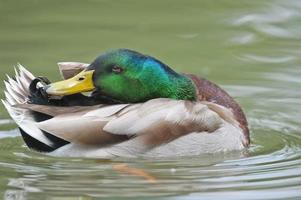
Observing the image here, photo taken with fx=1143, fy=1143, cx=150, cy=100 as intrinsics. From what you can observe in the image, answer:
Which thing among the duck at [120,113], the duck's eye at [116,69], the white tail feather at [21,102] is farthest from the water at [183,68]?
the duck's eye at [116,69]

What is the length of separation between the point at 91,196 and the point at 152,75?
5.06 feet

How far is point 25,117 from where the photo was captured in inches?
304

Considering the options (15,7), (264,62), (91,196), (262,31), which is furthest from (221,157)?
(15,7)

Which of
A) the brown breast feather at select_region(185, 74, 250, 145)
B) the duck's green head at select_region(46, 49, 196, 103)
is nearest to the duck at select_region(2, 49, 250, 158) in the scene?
the duck's green head at select_region(46, 49, 196, 103)

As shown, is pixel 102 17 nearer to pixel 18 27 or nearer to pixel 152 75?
pixel 18 27

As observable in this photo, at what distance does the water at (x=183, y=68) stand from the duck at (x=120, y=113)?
96 millimetres

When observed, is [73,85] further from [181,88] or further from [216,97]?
[216,97]

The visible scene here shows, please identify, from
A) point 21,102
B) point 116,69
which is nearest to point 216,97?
point 116,69

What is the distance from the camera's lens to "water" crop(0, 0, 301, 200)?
715 centimetres

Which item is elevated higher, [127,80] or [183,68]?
[127,80]

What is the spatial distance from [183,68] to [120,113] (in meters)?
2.72

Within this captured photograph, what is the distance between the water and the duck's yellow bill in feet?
1.52

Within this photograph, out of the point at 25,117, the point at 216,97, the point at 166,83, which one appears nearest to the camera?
the point at 25,117

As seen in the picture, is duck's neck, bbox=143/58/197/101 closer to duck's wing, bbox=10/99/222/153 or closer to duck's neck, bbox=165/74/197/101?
duck's neck, bbox=165/74/197/101
